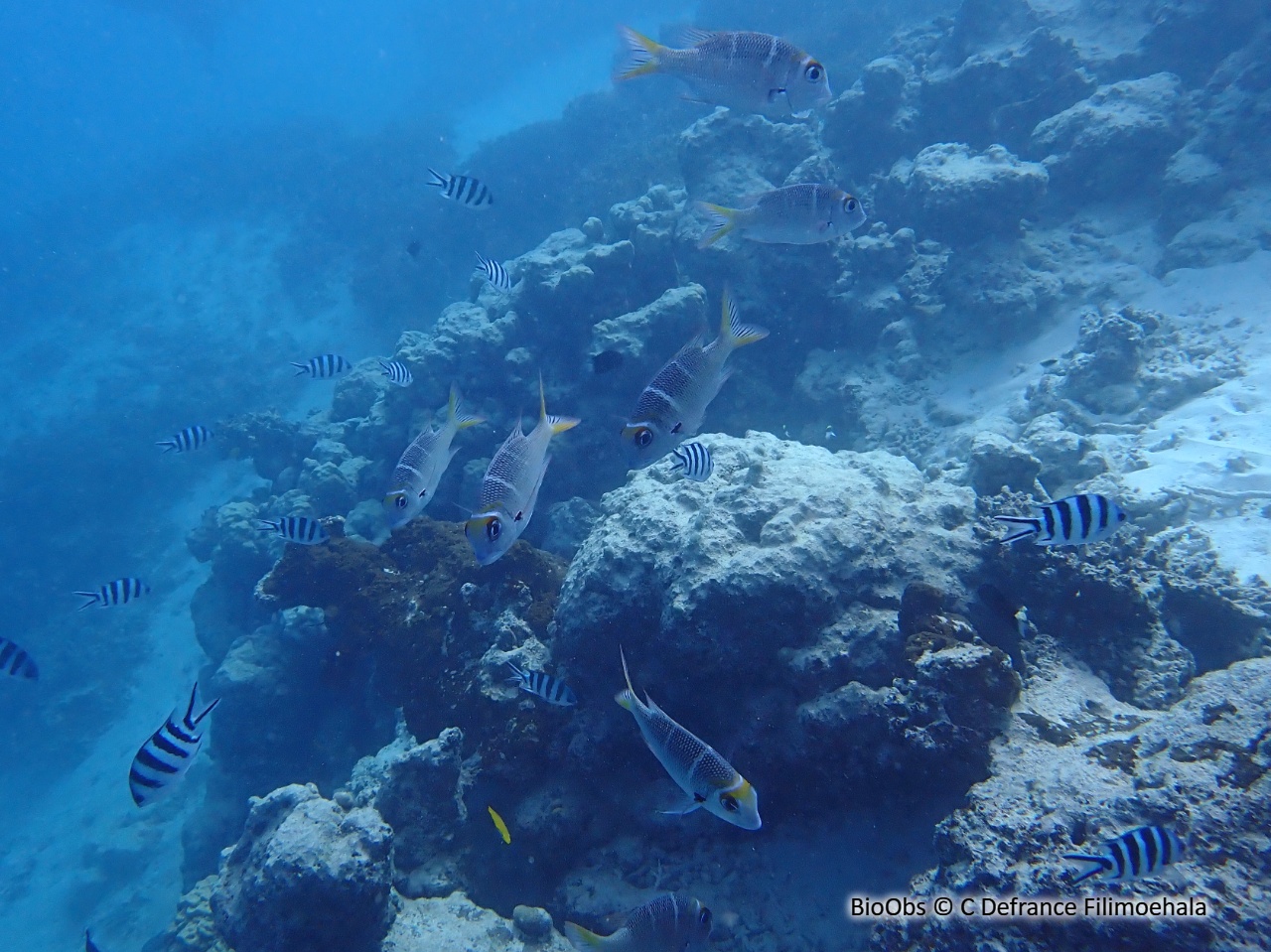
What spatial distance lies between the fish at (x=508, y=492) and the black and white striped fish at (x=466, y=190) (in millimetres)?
4774

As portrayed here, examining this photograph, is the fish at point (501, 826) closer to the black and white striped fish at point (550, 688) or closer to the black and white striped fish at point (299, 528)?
the black and white striped fish at point (550, 688)

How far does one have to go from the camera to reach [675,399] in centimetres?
287

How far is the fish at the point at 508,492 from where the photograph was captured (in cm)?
260

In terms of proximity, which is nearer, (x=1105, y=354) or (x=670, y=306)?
(x=1105, y=354)

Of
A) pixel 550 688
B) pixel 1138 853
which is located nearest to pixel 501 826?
pixel 550 688

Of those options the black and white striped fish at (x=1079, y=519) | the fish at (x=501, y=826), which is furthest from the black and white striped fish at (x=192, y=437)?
the black and white striped fish at (x=1079, y=519)

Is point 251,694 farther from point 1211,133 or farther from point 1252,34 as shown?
point 1252,34

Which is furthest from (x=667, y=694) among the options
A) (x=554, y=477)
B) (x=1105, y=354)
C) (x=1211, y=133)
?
(x=1211, y=133)

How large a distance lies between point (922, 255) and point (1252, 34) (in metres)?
7.56

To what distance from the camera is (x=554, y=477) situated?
340 inches

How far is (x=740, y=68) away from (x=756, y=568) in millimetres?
3212

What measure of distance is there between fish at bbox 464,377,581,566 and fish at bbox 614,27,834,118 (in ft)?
7.74

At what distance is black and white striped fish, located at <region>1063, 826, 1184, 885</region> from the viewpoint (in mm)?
2316

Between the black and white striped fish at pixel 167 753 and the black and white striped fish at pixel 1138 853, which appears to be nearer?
the black and white striped fish at pixel 1138 853
